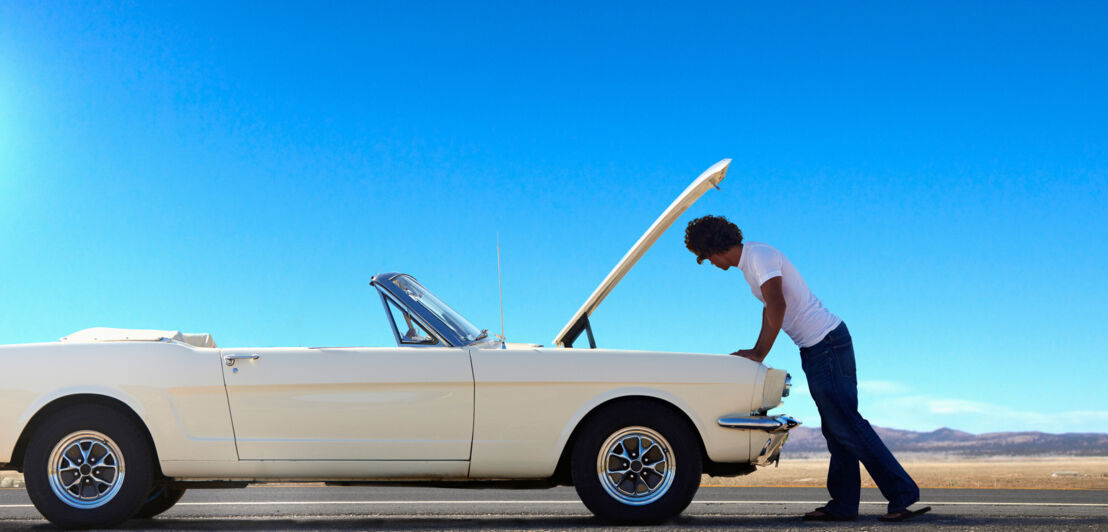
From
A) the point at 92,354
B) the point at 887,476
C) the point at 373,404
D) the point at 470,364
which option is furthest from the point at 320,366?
the point at 887,476

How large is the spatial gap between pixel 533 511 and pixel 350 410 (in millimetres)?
2108

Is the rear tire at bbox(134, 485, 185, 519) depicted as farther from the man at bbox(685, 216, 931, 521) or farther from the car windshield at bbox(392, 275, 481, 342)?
the man at bbox(685, 216, 931, 521)

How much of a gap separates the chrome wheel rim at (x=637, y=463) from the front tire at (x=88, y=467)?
2.85 metres

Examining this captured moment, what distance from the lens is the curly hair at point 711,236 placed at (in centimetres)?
572

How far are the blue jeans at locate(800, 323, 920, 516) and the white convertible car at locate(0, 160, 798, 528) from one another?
1.76ft

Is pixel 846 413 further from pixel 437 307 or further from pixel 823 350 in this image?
pixel 437 307

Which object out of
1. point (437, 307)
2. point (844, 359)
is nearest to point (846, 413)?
point (844, 359)

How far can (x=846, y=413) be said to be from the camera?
5.75m

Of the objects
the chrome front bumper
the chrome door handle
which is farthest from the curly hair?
the chrome door handle

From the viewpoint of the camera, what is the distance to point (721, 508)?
7039 mm

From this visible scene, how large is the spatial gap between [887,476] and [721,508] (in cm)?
160

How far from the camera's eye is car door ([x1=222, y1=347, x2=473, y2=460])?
17.3 feet

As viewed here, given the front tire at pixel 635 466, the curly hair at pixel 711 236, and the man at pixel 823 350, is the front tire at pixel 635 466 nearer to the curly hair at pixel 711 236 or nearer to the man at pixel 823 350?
the man at pixel 823 350

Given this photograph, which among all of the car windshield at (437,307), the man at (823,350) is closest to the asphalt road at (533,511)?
the man at (823,350)
